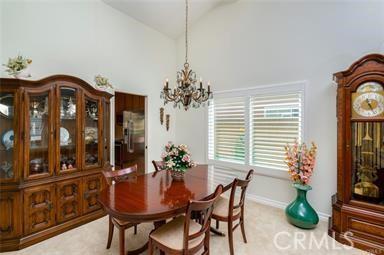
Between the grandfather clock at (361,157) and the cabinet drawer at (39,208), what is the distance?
12.6ft

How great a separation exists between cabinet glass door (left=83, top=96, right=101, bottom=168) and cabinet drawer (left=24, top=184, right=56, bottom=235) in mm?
644

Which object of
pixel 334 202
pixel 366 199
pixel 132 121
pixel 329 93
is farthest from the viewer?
pixel 132 121

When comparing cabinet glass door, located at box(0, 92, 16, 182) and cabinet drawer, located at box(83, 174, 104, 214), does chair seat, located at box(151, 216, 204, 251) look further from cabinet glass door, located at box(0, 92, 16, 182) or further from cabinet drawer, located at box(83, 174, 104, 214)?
cabinet glass door, located at box(0, 92, 16, 182)

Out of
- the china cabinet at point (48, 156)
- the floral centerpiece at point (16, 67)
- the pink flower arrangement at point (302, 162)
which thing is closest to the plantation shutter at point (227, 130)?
the pink flower arrangement at point (302, 162)

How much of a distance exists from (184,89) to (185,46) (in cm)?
276

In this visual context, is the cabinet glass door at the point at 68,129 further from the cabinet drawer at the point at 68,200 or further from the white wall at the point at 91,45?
the white wall at the point at 91,45

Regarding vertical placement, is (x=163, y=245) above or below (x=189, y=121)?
below

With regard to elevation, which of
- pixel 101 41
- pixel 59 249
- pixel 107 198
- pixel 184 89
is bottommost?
pixel 59 249

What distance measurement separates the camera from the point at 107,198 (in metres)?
1.82

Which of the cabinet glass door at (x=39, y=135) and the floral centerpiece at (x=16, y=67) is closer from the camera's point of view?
the floral centerpiece at (x=16, y=67)

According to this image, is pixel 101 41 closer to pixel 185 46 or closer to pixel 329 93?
pixel 185 46

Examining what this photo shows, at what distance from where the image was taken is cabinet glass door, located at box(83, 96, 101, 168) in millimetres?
2996

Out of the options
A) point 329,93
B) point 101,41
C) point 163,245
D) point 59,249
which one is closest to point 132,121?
point 101,41

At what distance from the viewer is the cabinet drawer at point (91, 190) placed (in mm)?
2861
